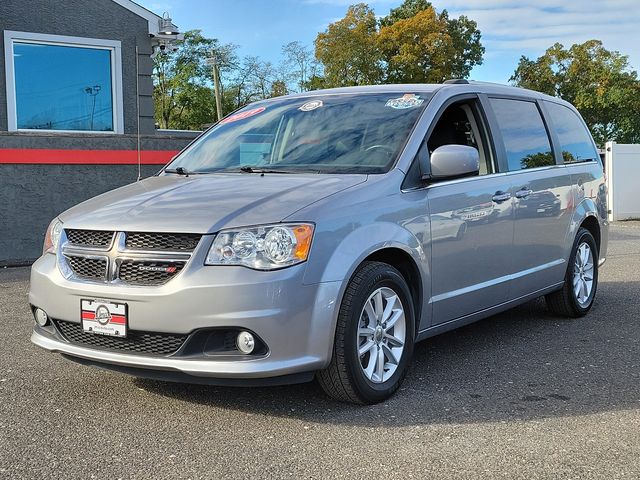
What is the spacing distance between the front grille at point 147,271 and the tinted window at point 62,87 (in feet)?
34.6

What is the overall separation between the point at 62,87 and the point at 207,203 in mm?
10828

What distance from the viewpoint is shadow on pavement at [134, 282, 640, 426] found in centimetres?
395

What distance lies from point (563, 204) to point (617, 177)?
13.0 meters

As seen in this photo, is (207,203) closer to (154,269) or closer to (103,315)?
(154,269)

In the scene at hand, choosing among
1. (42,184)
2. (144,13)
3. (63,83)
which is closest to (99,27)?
(144,13)

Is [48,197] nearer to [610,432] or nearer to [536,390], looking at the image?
[536,390]

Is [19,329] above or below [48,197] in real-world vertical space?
below

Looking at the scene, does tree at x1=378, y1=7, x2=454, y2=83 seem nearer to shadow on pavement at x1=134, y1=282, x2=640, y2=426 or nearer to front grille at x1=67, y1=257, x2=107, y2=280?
shadow on pavement at x1=134, y1=282, x2=640, y2=426

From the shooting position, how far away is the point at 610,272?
9.22 meters

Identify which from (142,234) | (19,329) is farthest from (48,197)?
(142,234)

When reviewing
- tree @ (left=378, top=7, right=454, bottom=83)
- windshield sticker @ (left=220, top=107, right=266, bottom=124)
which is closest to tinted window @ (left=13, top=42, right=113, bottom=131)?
windshield sticker @ (left=220, top=107, right=266, bottom=124)

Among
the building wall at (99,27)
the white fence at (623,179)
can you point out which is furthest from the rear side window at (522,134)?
the white fence at (623,179)

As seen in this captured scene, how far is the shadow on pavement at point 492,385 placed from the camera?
395 centimetres

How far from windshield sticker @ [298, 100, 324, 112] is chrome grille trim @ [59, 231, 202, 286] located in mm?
1790
